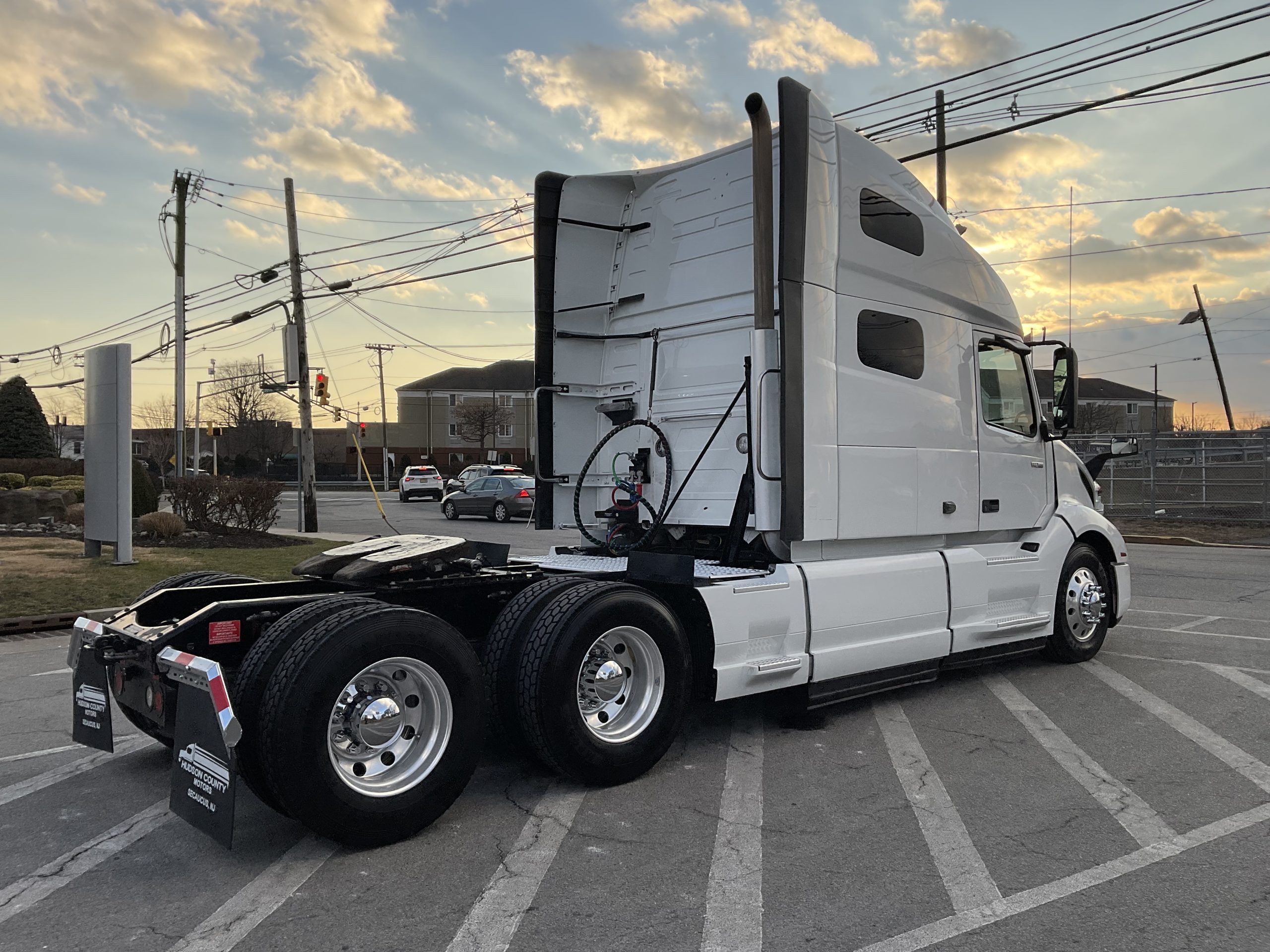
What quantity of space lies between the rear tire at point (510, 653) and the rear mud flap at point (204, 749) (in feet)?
4.09

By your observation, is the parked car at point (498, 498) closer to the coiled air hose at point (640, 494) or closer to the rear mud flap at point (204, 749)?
the coiled air hose at point (640, 494)

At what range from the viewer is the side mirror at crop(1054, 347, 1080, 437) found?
23.3 feet

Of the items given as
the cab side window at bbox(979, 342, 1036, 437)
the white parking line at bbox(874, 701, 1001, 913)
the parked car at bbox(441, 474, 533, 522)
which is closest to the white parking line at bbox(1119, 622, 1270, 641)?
the cab side window at bbox(979, 342, 1036, 437)

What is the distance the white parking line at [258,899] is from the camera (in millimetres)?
3033

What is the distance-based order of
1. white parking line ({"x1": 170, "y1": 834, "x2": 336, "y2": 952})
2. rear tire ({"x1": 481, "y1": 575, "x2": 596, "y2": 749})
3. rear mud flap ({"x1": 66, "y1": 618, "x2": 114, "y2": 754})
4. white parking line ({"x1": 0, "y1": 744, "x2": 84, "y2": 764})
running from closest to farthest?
white parking line ({"x1": 170, "y1": 834, "x2": 336, "y2": 952}) < rear mud flap ({"x1": 66, "y1": 618, "x2": 114, "y2": 754}) < rear tire ({"x1": 481, "y1": 575, "x2": 596, "y2": 749}) < white parking line ({"x1": 0, "y1": 744, "x2": 84, "y2": 764})

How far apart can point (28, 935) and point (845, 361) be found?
4.78m

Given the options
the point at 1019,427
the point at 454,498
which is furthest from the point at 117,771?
the point at 454,498

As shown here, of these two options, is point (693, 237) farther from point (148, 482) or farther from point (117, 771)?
point (148, 482)

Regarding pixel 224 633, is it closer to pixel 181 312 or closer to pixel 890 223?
pixel 890 223

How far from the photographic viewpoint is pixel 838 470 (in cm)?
563

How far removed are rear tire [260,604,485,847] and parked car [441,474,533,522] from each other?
24.5 metres

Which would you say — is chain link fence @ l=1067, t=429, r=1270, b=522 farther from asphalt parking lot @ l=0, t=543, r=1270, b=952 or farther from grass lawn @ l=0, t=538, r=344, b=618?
asphalt parking lot @ l=0, t=543, r=1270, b=952

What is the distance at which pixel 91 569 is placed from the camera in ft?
40.9

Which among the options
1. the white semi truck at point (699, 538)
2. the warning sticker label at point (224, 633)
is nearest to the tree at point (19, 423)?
the white semi truck at point (699, 538)
